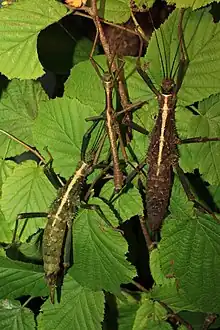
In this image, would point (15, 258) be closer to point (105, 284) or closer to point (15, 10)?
point (105, 284)

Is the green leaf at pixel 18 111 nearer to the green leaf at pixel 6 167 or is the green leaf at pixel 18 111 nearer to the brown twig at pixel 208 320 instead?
the green leaf at pixel 6 167

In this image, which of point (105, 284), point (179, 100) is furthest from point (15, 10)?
point (105, 284)

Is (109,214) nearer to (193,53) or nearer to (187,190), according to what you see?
(187,190)

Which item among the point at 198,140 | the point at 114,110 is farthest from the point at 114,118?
the point at 198,140

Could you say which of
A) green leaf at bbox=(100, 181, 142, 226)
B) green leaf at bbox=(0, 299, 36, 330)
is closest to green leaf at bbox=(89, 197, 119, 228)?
green leaf at bbox=(100, 181, 142, 226)

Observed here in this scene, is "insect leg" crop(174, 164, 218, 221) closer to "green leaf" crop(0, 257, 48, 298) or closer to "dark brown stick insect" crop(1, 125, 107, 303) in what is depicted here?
Answer: "dark brown stick insect" crop(1, 125, 107, 303)

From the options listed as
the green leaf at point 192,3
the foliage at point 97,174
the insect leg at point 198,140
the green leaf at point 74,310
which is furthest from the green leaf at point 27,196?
the green leaf at point 192,3
